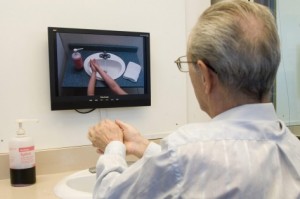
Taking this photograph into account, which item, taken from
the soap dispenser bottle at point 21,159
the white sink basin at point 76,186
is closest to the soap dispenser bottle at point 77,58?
the soap dispenser bottle at point 21,159

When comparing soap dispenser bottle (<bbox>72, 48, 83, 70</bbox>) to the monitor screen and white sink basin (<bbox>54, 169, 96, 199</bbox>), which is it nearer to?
the monitor screen

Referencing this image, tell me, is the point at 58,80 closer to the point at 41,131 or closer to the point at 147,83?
the point at 41,131

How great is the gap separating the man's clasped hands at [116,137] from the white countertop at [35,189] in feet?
1.12

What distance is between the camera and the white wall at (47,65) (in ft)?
4.74

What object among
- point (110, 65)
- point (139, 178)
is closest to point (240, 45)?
point (139, 178)

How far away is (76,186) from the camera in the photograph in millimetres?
1425

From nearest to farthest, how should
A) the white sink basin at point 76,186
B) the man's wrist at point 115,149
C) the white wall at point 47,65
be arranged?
the man's wrist at point 115,149, the white sink basin at point 76,186, the white wall at point 47,65

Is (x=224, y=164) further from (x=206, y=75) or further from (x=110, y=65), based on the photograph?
(x=110, y=65)

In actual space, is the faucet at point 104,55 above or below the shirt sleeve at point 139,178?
above

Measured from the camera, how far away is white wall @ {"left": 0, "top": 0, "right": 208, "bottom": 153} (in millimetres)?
1443

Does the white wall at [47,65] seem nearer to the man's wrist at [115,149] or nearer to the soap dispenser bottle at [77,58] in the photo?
the soap dispenser bottle at [77,58]

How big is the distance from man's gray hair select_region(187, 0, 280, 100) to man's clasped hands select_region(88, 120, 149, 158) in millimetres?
411

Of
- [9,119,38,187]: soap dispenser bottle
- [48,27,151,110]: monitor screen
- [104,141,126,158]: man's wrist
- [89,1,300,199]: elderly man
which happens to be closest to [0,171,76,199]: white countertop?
[9,119,38,187]: soap dispenser bottle

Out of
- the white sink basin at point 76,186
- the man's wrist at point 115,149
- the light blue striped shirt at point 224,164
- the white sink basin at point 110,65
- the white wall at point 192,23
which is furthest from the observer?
the white wall at point 192,23
